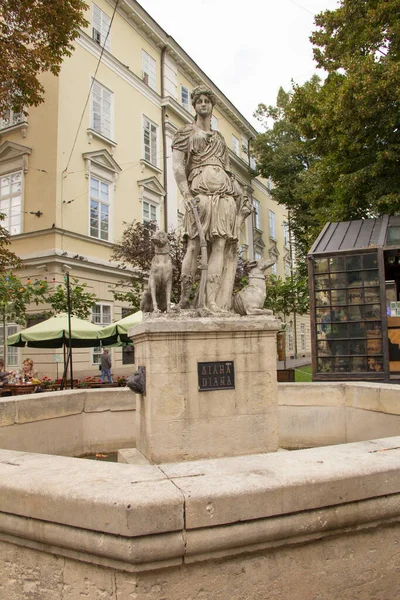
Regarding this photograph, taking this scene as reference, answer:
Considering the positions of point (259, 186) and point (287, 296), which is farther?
point (259, 186)

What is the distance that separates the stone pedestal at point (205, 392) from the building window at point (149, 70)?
2351 cm

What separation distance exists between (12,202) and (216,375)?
18.3 m

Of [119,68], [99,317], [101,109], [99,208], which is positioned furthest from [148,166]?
[99,317]

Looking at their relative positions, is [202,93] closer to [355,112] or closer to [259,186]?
[355,112]

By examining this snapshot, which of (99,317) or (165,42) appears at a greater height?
(165,42)

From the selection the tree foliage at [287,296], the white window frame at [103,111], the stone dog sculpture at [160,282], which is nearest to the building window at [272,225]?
the tree foliage at [287,296]

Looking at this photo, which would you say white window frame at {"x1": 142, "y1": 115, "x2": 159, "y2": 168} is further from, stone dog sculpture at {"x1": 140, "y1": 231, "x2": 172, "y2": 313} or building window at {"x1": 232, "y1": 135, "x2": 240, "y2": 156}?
stone dog sculpture at {"x1": 140, "y1": 231, "x2": 172, "y2": 313}

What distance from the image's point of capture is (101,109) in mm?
21891

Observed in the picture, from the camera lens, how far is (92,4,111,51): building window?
848 inches

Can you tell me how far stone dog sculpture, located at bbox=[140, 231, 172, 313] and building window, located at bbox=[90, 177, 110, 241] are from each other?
16470 millimetres

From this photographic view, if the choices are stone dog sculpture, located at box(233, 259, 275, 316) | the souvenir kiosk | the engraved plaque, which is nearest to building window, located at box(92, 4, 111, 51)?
the souvenir kiosk

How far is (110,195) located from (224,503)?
21227 millimetres

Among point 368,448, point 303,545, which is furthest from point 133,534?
point 368,448

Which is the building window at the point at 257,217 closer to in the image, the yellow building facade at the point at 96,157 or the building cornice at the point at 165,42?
the building cornice at the point at 165,42
